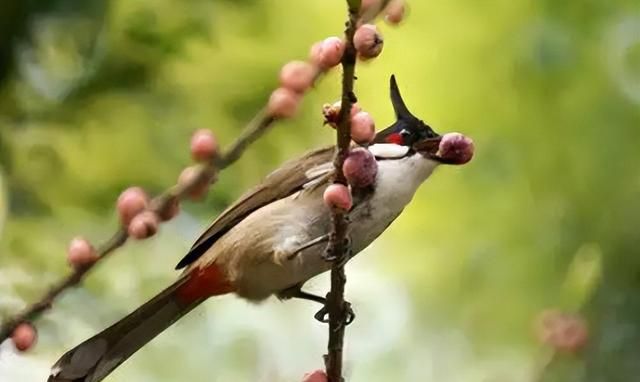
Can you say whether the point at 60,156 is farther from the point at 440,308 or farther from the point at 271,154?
the point at 440,308

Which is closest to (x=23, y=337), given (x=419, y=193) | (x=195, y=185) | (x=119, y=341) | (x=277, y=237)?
(x=195, y=185)

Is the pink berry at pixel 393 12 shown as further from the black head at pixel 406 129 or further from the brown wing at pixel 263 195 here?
the brown wing at pixel 263 195

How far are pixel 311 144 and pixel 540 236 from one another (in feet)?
1.25

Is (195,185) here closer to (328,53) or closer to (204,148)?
(204,148)

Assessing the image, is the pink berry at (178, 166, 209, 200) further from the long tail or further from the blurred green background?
the blurred green background

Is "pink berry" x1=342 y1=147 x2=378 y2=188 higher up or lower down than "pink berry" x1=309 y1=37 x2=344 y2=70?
lower down

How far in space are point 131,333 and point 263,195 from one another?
213mm

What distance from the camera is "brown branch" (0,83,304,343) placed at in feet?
2.89

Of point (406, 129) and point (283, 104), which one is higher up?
point (406, 129)

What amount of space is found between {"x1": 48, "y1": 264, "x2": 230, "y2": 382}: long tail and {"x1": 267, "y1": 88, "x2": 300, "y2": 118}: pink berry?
335 millimetres

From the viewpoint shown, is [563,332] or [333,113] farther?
[563,332]

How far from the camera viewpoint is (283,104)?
35.0 inches

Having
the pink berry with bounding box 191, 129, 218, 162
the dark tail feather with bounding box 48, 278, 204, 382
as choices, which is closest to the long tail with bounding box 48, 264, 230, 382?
the dark tail feather with bounding box 48, 278, 204, 382

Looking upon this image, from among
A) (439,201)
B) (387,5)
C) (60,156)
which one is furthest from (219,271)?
(439,201)
